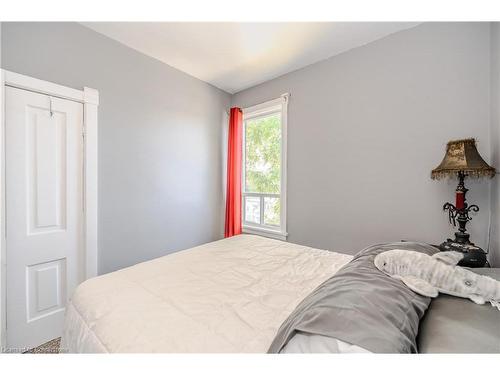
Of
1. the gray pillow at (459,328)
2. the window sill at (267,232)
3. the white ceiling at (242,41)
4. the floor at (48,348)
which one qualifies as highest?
the white ceiling at (242,41)

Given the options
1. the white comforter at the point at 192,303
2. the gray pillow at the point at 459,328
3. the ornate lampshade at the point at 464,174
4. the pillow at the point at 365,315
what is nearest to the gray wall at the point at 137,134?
the white comforter at the point at 192,303

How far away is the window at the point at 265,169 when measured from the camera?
101 inches

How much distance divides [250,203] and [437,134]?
2.16m

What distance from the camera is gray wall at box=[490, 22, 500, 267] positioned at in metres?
1.33

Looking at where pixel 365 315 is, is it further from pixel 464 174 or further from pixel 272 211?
pixel 272 211

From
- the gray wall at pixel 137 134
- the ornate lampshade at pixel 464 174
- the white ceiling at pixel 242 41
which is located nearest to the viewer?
the ornate lampshade at pixel 464 174

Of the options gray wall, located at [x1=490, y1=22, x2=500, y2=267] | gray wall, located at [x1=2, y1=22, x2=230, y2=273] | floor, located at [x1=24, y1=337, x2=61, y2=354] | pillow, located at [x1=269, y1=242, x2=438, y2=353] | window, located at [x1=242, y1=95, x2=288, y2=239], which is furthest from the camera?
window, located at [x1=242, y1=95, x2=288, y2=239]

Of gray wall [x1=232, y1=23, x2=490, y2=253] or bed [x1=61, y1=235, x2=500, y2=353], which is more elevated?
gray wall [x1=232, y1=23, x2=490, y2=253]

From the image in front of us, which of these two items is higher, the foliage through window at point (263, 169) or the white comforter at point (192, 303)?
the foliage through window at point (263, 169)

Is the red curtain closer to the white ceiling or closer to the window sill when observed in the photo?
the window sill

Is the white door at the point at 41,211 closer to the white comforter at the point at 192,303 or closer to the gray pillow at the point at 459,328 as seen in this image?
the white comforter at the point at 192,303

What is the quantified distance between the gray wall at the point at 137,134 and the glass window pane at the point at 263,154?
54cm

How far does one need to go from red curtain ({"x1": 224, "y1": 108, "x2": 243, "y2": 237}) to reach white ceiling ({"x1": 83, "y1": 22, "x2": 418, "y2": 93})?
66 cm

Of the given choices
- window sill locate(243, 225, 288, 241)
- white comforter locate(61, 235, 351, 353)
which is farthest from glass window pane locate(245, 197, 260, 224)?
white comforter locate(61, 235, 351, 353)
